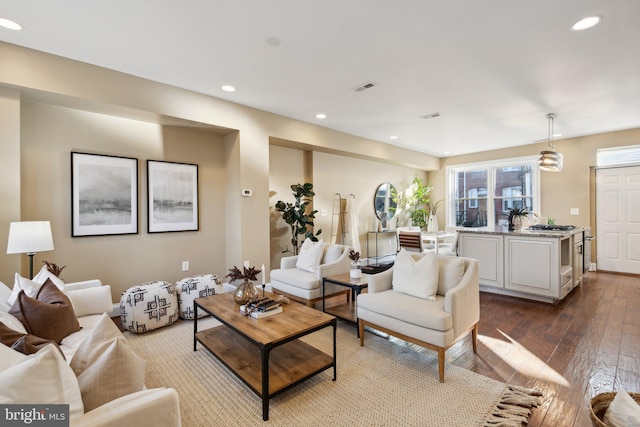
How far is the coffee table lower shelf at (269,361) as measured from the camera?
6.31ft

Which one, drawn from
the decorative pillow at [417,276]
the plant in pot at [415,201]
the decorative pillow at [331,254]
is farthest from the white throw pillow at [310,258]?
the plant in pot at [415,201]

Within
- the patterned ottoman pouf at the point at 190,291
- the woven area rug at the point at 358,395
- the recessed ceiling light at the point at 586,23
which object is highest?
the recessed ceiling light at the point at 586,23

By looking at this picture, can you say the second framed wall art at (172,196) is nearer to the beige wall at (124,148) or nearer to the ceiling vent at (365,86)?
the beige wall at (124,148)

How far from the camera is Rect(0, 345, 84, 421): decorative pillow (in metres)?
0.88

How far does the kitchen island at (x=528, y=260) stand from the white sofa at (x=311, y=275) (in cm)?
217

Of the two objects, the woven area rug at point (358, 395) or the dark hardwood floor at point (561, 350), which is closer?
the woven area rug at point (358, 395)

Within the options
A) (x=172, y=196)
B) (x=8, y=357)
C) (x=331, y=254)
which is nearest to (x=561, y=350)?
(x=331, y=254)

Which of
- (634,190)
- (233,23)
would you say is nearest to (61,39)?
(233,23)

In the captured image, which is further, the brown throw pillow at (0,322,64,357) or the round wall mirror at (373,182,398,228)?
the round wall mirror at (373,182,398,228)

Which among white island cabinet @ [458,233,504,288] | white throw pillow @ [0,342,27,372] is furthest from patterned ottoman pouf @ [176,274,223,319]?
white island cabinet @ [458,233,504,288]

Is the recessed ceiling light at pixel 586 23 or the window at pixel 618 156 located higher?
the recessed ceiling light at pixel 586 23

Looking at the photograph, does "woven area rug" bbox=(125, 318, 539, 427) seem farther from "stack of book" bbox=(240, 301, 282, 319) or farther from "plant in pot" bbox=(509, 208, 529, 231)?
"plant in pot" bbox=(509, 208, 529, 231)

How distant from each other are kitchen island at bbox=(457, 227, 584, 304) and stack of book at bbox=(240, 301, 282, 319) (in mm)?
3444

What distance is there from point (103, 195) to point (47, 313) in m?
1.94
